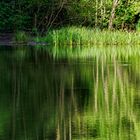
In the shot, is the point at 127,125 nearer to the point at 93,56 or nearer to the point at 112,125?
the point at 112,125

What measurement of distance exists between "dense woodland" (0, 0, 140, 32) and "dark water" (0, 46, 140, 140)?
16.7 m

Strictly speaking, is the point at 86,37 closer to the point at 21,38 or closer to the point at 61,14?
the point at 21,38

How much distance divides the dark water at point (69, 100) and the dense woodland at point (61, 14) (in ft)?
54.9

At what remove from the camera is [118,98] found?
1466 cm

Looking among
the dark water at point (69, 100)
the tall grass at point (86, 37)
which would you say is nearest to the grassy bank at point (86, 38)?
the tall grass at point (86, 37)

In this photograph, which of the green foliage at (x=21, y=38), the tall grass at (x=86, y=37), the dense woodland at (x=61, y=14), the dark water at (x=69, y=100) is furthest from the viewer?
the dense woodland at (x=61, y=14)

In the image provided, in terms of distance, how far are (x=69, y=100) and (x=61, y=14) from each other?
93.0 feet

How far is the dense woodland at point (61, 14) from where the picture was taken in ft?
134

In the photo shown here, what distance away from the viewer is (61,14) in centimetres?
4247

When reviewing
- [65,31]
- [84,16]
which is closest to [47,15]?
[84,16]

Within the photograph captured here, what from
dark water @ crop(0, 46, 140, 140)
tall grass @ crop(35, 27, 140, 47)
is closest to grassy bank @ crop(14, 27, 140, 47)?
tall grass @ crop(35, 27, 140, 47)

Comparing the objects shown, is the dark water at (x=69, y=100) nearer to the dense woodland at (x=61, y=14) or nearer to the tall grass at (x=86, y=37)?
the tall grass at (x=86, y=37)

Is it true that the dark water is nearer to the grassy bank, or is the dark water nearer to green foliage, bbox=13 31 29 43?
the grassy bank

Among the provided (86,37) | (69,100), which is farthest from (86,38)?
(69,100)
